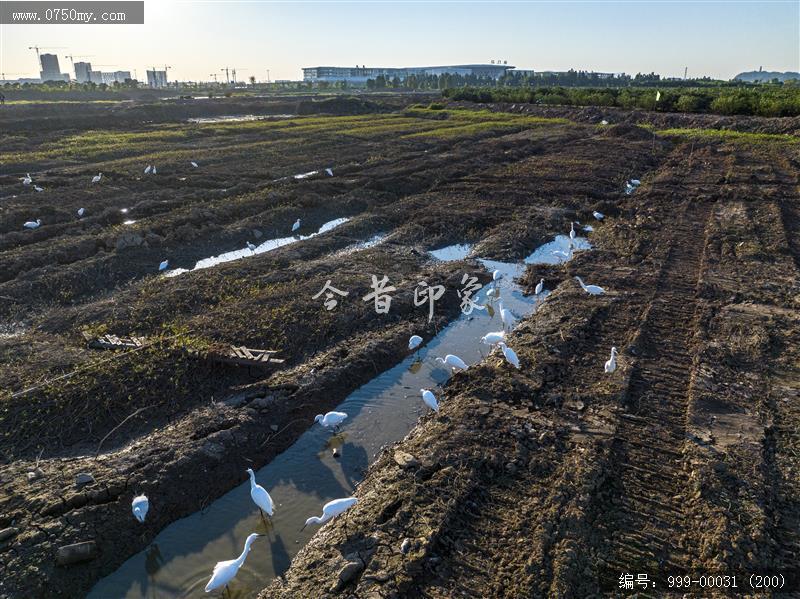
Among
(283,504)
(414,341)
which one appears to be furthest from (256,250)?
(283,504)

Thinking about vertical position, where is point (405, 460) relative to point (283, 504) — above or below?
above

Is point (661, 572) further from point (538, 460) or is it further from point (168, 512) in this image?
point (168, 512)

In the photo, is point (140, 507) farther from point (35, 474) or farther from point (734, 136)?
point (734, 136)

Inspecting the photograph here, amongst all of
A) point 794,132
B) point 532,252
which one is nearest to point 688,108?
point 794,132

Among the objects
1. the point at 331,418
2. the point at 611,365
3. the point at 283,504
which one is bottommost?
the point at 283,504

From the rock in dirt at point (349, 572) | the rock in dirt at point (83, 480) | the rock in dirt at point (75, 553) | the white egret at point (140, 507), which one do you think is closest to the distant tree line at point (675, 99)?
the rock in dirt at point (349, 572)

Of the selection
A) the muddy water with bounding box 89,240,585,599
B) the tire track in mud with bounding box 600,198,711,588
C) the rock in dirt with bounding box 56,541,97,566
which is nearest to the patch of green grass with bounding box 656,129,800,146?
the tire track in mud with bounding box 600,198,711,588

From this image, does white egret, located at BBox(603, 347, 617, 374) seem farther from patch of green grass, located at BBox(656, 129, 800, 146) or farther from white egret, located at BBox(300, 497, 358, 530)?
patch of green grass, located at BBox(656, 129, 800, 146)
